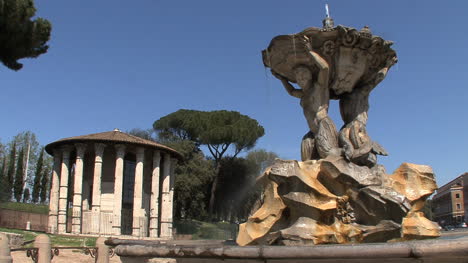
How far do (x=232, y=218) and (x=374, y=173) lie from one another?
39102mm

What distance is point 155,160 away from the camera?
101ft

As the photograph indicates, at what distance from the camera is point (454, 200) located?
5062cm

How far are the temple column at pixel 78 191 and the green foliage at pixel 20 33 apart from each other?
31.7ft

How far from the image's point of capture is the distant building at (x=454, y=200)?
4836 cm

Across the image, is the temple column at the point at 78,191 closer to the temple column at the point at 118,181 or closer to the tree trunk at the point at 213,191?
the temple column at the point at 118,181

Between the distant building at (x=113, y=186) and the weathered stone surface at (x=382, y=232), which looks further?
the distant building at (x=113, y=186)

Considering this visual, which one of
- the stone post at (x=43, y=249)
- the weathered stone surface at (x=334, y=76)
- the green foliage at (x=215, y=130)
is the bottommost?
the stone post at (x=43, y=249)

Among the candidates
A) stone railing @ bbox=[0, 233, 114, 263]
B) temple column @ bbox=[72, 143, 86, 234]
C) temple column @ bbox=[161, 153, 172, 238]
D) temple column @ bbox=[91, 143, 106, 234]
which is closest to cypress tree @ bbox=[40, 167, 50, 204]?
temple column @ bbox=[72, 143, 86, 234]

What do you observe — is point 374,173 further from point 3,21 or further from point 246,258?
point 3,21

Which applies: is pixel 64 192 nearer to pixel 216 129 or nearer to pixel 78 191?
pixel 78 191

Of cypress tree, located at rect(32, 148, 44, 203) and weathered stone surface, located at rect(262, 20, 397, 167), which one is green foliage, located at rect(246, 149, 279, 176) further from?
weathered stone surface, located at rect(262, 20, 397, 167)

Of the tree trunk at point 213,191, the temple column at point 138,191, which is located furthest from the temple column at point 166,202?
the tree trunk at point 213,191

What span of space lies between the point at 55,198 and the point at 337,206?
89.7 ft

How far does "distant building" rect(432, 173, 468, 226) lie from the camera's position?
4836 centimetres
